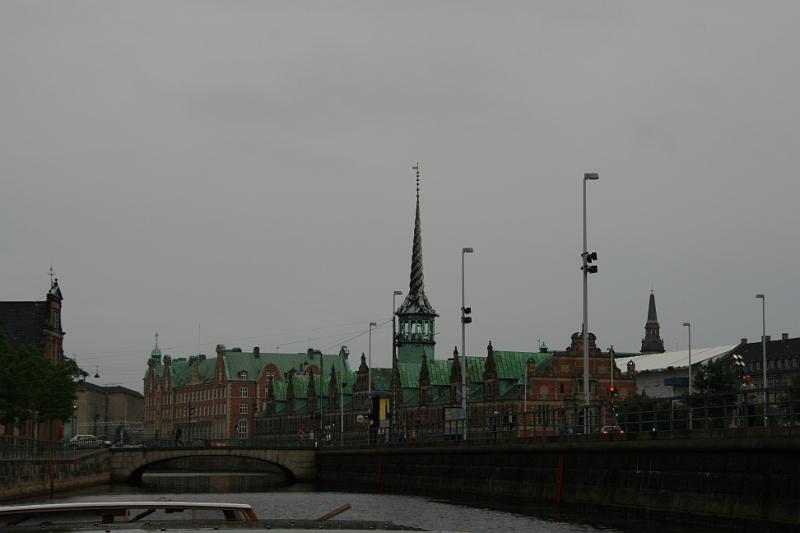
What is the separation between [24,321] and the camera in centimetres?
13438

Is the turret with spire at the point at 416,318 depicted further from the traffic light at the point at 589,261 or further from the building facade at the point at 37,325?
the traffic light at the point at 589,261

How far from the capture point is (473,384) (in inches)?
6329

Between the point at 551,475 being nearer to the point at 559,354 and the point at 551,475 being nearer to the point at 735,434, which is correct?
the point at 735,434

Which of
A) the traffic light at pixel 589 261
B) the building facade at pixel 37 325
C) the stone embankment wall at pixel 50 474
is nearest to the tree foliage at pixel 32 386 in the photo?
the stone embankment wall at pixel 50 474

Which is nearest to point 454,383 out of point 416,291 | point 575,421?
point 416,291

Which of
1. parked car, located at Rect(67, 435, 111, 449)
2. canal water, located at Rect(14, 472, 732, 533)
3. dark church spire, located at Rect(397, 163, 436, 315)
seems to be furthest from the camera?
dark church spire, located at Rect(397, 163, 436, 315)

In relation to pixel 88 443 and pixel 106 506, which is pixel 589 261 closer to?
pixel 106 506

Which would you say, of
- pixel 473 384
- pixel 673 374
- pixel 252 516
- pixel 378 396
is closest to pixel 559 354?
pixel 473 384

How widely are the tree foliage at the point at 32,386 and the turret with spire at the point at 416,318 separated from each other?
81.9m

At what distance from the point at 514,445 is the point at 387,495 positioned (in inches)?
622

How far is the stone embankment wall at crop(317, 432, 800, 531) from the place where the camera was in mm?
36875

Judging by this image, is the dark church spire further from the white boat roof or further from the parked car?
→ the white boat roof

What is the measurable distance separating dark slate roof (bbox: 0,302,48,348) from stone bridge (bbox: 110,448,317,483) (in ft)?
87.3

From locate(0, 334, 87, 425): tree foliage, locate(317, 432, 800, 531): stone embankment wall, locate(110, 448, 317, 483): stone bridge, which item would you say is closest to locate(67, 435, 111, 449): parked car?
locate(110, 448, 317, 483): stone bridge
